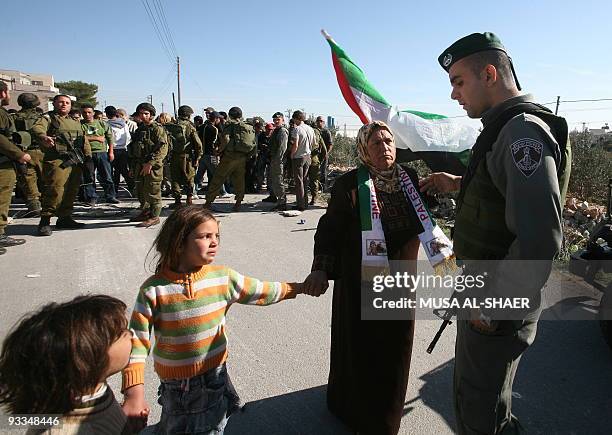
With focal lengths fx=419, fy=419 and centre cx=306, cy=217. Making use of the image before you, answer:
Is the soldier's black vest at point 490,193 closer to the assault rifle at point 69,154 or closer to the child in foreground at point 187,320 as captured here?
the child in foreground at point 187,320

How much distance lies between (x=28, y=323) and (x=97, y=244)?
5032mm

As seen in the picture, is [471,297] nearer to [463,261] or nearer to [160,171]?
[463,261]

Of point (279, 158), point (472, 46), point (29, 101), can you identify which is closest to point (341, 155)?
point (279, 158)

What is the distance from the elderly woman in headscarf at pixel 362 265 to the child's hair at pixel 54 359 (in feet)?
3.49

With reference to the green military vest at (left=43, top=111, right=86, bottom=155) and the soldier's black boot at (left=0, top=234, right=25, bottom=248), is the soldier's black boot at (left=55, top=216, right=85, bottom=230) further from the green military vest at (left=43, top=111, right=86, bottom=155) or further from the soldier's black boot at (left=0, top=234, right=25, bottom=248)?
the green military vest at (left=43, top=111, right=86, bottom=155)

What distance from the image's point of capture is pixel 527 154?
4.61ft

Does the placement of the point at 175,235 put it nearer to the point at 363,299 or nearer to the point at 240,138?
the point at 363,299

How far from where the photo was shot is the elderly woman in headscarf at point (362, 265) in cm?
210

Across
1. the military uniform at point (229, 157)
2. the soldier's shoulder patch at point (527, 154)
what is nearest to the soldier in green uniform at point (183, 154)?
the military uniform at point (229, 157)

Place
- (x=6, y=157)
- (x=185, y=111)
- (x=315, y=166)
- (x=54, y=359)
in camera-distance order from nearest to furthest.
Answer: (x=54, y=359) < (x=6, y=157) < (x=185, y=111) < (x=315, y=166)

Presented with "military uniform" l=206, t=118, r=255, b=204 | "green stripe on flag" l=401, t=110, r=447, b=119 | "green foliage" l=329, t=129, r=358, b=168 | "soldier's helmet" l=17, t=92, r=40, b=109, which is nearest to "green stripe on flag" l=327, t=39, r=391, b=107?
"green stripe on flag" l=401, t=110, r=447, b=119

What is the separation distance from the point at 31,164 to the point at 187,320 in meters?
6.48

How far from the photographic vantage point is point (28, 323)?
117 cm

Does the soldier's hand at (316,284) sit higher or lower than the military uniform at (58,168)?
lower
